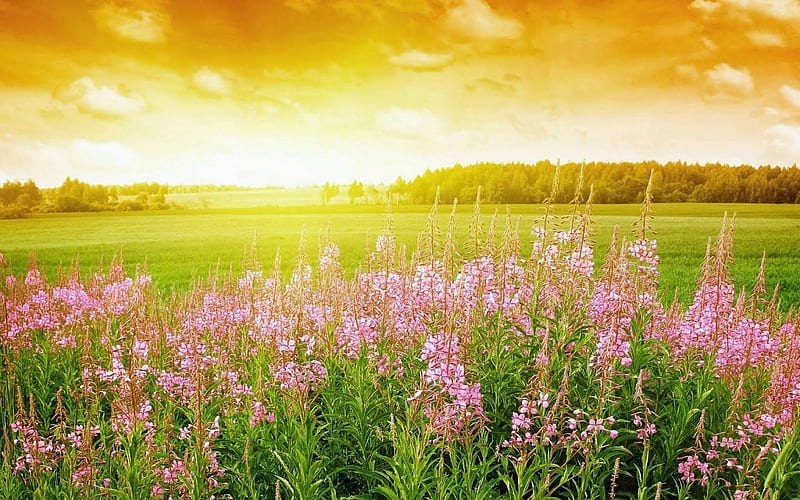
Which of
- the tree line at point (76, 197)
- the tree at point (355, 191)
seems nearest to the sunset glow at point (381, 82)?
the tree line at point (76, 197)

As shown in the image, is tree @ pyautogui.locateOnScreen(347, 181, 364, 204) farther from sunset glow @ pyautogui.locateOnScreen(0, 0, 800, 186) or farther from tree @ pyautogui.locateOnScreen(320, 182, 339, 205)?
sunset glow @ pyautogui.locateOnScreen(0, 0, 800, 186)

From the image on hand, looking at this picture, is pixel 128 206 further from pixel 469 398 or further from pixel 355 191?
pixel 469 398

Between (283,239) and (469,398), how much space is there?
83.0 feet

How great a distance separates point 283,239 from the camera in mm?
27344

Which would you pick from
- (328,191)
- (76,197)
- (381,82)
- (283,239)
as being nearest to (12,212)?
(76,197)

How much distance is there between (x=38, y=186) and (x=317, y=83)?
48.8 ft

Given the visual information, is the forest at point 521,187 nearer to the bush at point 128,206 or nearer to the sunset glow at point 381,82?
the bush at point 128,206

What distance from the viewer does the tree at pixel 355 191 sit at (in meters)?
31.7

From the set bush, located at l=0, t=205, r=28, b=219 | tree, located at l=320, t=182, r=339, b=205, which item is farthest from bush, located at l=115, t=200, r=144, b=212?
tree, located at l=320, t=182, r=339, b=205

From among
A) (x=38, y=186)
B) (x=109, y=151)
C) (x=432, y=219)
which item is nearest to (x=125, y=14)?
(x=109, y=151)

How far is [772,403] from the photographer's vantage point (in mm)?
3572

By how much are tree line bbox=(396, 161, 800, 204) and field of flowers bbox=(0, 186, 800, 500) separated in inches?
622

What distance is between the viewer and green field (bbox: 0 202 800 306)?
17828 millimetres

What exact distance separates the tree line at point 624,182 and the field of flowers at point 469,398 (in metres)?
15.8
